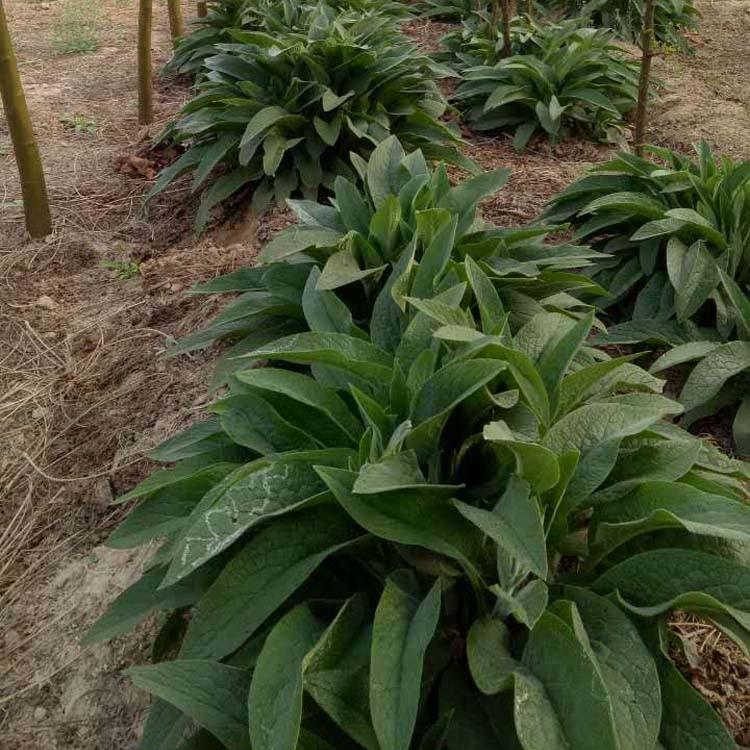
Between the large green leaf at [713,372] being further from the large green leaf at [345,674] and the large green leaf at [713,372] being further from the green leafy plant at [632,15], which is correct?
the green leafy plant at [632,15]

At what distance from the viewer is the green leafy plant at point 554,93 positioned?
491 centimetres

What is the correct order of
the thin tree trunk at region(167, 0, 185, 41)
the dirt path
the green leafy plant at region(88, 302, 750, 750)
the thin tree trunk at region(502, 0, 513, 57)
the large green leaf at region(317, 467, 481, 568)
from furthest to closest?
the thin tree trunk at region(167, 0, 185, 41)
the thin tree trunk at region(502, 0, 513, 57)
the dirt path
the large green leaf at region(317, 467, 481, 568)
the green leafy plant at region(88, 302, 750, 750)

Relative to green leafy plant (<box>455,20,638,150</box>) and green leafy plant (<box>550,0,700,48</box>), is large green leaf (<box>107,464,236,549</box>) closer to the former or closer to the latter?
green leafy plant (<box>455,20,638,150</box>)

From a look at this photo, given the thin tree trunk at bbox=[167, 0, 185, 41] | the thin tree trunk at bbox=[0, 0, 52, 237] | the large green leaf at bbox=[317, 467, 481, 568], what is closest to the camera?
the large green leaf at bbox=[317, 467, 481, 568]

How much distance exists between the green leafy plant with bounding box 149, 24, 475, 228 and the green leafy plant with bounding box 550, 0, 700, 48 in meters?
3.51

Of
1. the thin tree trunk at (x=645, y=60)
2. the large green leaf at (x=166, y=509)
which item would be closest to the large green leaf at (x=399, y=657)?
the large green leaf at (x=166, y=509)

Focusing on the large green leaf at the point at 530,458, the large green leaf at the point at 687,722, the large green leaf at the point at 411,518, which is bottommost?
the large green leaf at the point at 687,722

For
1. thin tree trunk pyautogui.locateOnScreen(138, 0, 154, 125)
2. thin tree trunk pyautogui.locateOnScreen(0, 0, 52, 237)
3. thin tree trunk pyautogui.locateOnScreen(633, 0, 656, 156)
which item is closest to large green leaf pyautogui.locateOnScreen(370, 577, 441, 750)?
thin tree trunk pyautogui.locateOnScreen(633, 0, 656, 156)

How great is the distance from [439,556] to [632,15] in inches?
276

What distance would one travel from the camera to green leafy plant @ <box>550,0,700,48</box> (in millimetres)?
7113

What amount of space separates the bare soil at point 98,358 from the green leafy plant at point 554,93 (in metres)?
0.14

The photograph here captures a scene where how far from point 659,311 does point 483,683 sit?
2.13 metres

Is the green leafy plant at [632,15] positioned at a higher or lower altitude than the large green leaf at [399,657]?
lower

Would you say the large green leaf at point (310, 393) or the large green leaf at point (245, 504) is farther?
the large green leaf at point (310, 393)
